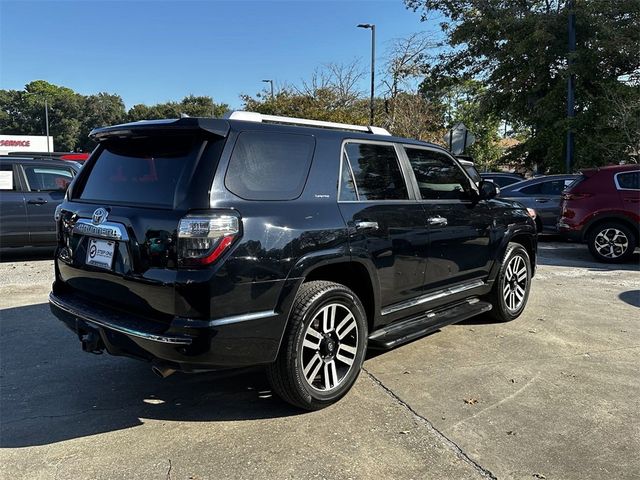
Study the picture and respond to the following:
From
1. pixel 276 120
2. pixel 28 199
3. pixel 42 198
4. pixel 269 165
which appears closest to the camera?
pixel 269 165

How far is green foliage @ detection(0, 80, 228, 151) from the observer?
201 ft

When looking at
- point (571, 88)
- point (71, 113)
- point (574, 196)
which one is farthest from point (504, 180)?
point (71, 113)

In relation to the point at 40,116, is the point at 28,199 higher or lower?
lower

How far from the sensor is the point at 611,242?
9.30 meters

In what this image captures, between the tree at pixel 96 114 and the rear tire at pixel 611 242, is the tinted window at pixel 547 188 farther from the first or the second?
the tree at pixel 96 114

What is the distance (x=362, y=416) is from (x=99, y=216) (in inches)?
84.9

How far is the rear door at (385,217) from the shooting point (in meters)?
3.79

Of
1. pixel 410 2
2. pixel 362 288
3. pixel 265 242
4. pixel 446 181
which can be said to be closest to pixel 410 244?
pixel 362 288

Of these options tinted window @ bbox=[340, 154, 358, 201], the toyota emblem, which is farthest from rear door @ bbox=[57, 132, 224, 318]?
tinted window @ bbox=[340, 154, 358, 201]

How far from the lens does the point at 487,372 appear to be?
4.28 metres

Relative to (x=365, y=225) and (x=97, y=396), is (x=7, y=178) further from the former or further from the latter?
(x=365, y=225)

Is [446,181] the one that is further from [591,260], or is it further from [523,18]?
[523,18]

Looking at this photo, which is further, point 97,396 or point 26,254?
point 26,254

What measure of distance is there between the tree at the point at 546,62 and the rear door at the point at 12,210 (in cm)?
1645
